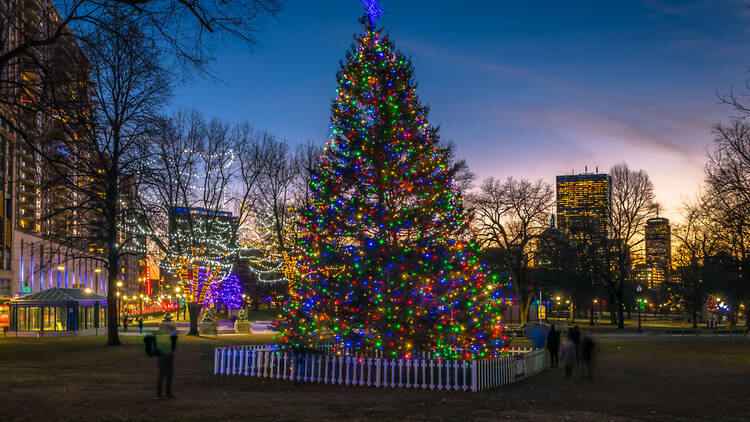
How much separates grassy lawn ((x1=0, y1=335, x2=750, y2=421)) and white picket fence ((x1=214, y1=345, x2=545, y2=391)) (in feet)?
1.50

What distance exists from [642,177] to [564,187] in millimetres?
45558

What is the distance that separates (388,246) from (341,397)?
15.3ft

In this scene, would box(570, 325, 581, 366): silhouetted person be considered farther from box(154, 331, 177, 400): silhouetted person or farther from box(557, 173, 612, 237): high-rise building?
box(557, 173, 612, 237): high-rise building

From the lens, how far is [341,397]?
49.2 feet

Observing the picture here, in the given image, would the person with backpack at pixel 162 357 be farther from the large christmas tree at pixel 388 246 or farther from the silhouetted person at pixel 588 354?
the silhouetted person at pixel 588 354

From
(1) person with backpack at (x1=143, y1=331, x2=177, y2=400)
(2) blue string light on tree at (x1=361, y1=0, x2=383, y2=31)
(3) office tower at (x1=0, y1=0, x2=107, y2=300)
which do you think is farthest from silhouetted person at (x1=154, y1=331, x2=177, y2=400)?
(2) blue string light on tree at (x1=361, y1=0, x2=383, y2=31)

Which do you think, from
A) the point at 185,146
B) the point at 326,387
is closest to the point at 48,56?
the point at 326,387

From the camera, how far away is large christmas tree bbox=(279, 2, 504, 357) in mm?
17641

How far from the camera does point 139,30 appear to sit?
32.5 ft

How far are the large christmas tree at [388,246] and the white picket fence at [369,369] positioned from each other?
Result: 0.57 m

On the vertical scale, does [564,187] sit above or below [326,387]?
above

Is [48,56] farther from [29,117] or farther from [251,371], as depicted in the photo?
[251,371]

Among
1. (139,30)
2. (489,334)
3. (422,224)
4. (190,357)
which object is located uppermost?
(139,30)

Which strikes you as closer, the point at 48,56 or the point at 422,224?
the point at 48,56
